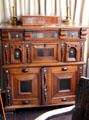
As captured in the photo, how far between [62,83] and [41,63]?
1.28 ft

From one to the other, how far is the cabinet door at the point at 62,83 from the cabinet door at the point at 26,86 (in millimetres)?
188

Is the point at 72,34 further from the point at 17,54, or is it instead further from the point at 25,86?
the point at 25,86

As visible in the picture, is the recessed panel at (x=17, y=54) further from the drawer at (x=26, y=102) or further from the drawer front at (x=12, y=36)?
the drawer at (x=26, y=102)

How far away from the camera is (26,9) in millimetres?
2611

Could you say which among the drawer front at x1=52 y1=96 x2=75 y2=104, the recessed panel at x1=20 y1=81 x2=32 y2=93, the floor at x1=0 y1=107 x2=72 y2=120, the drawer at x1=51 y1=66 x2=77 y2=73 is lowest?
the floor at x1=0 y1=107 x2=72 y2=120

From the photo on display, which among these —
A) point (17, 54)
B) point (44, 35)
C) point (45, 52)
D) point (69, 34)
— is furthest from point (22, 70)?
point (69, 34)

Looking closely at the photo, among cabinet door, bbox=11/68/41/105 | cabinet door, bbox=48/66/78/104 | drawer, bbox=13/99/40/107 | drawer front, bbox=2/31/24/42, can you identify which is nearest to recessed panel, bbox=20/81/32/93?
cabinet door, bbox=11/68/41/105

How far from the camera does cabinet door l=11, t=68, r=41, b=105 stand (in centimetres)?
226

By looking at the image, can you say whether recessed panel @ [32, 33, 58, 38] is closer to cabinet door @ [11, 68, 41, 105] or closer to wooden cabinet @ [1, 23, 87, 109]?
wooden cabinet @ [1, 23, 87, 109]

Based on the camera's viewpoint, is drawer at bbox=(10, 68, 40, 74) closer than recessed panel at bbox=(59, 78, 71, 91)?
Yes

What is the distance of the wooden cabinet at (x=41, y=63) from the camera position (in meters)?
2.17

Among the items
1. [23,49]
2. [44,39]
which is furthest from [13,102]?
[44,39]

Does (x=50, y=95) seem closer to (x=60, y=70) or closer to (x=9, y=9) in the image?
(x=60, y=70)

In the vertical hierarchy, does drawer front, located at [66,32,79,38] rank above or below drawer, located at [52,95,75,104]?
above
